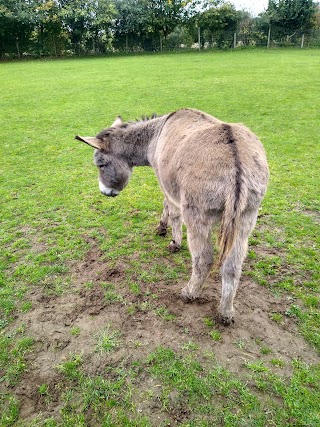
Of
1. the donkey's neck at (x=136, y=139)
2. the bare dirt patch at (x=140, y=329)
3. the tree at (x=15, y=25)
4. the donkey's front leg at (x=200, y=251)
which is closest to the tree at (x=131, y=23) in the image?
the tree at (x=15, y=25)

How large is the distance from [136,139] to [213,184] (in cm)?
195

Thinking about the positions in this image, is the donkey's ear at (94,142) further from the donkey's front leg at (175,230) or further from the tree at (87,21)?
the tree at (87,21)

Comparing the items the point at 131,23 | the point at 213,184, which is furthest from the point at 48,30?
the point at 213,184

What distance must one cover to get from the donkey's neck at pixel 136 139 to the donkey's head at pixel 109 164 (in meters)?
0.09

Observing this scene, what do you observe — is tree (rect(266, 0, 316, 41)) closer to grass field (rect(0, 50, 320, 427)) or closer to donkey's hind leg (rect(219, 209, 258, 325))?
grass field (rect(0, 50, 320, 427))

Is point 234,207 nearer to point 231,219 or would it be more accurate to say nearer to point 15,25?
point 231,219

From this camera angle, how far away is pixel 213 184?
2809mm

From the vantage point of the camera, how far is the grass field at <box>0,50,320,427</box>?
2729 mm

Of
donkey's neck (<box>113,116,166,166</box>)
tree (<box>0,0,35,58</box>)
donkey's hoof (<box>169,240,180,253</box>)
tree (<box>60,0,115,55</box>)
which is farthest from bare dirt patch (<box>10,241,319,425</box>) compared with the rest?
tree (<box>60,0,115,55</box>)

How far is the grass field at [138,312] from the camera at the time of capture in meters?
2.73

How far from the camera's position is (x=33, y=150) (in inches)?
338

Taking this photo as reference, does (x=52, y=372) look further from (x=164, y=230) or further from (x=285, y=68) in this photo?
(x=285, y=68)

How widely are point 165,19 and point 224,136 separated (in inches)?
1584

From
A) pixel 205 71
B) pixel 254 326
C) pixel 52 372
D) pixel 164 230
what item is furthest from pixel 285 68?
pixel 52 372
